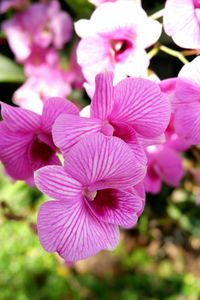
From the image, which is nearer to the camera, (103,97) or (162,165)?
(103,97)

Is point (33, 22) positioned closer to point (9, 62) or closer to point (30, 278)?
point (9, 62)

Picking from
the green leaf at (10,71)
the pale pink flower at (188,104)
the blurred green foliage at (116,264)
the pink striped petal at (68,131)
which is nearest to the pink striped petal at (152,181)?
the pale pink flower at (188,104)

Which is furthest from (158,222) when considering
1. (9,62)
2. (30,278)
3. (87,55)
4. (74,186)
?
(74,186)

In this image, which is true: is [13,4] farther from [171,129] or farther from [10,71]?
[171,129]

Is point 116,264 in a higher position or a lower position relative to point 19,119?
lower

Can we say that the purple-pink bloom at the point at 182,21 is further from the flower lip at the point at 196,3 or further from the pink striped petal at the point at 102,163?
the pink striped petal at the point at 102,163

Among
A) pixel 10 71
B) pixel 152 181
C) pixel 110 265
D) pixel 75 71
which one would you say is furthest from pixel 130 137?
pixel 110 265

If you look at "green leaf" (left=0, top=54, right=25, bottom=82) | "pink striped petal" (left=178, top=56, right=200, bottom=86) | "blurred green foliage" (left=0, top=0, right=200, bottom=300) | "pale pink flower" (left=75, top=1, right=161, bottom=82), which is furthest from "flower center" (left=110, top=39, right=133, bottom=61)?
"blurred green foliage" (left=0, top=0, right=200, bottom=300)
